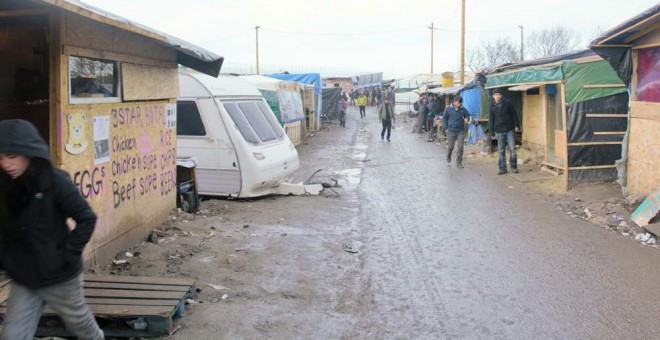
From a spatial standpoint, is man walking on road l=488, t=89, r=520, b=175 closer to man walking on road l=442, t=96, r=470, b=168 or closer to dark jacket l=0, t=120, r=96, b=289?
man walking on road l=442, t=96, r=470, b=168

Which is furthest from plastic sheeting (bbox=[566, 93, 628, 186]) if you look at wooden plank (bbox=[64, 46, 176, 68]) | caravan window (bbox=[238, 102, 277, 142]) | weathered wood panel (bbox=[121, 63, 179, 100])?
wooden plank (bbox=[64, 46, 176, 68])

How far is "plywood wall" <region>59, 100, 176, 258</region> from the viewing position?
5.59 m

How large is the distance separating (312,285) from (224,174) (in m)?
4.51

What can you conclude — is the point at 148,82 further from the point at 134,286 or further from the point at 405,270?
the point at 405,270

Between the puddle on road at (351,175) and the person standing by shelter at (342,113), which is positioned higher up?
the person standing by shelter at (342,113)

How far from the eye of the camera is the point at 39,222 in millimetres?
3209

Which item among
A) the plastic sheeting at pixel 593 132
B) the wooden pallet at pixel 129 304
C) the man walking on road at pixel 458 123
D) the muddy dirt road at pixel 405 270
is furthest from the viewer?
the man walking on road at pixel 458 123

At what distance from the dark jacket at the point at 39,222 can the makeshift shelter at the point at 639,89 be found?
806 cm

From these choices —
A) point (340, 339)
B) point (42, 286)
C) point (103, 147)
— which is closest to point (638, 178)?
point (340, 339)

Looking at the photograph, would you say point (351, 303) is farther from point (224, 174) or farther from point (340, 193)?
point (340, 193)

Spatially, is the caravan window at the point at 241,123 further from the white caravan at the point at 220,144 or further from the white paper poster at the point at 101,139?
the white paper poster at the point at 101,139

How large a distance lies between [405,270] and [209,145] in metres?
4.74

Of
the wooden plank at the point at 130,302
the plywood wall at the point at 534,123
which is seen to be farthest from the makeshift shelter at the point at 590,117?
the wooden plank at the point at 130,302

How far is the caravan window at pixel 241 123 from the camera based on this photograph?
396 inches
